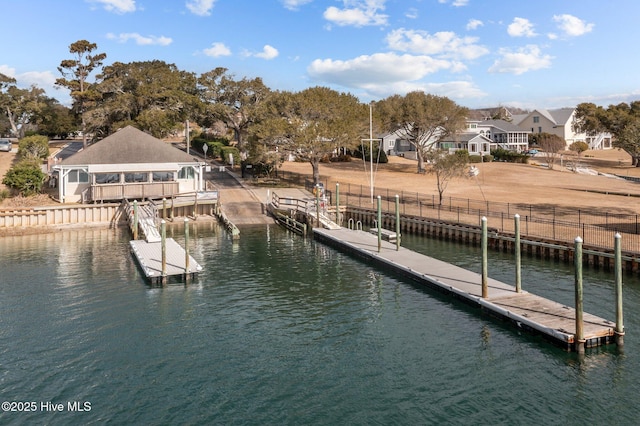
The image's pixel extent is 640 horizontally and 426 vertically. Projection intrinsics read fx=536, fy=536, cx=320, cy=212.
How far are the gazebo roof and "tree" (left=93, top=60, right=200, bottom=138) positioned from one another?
21773 millimetres

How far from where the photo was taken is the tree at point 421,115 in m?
83.6

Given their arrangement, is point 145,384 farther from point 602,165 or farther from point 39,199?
point 602,165

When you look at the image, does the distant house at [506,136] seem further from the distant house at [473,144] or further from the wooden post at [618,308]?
the wooden post at [618,308]

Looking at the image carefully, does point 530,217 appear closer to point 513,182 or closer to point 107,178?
point 513,182

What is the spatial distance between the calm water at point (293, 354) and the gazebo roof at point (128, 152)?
22.4 m

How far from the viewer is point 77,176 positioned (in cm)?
5353

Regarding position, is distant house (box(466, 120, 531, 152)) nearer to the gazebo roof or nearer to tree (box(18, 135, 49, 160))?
the gazebo roof

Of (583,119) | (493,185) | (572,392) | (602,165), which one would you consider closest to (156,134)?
(493,185)

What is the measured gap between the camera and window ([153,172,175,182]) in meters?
56.0

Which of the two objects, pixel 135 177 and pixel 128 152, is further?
pixel 135 177

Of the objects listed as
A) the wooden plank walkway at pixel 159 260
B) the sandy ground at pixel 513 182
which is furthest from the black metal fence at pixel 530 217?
the wooden plank walkway at pixel 159 260

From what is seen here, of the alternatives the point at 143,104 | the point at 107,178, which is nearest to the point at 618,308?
the point at 107,178

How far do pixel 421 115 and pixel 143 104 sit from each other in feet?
140

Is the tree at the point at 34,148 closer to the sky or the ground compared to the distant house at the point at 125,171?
closer to the sky
